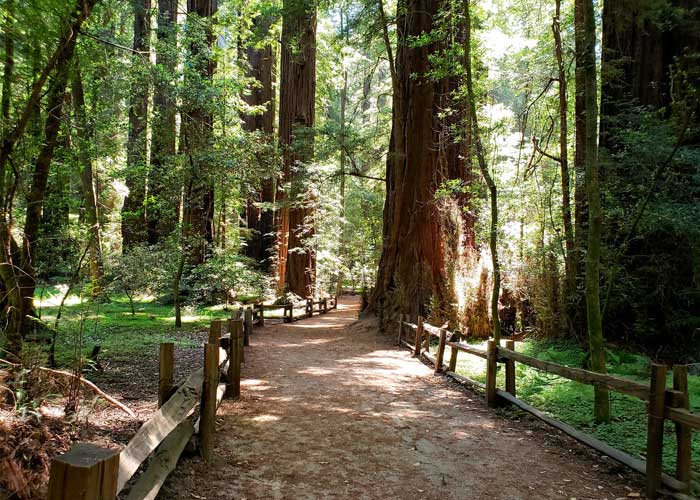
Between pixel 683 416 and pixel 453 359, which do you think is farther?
pixel 453 359

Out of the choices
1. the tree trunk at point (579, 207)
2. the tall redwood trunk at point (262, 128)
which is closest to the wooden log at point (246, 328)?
the tree trunk at point (579, 207)

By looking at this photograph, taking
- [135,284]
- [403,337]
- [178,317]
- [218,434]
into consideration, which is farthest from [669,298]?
[135,284]

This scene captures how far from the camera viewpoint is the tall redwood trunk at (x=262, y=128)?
67.4 feet

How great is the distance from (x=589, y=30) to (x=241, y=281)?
10985mm

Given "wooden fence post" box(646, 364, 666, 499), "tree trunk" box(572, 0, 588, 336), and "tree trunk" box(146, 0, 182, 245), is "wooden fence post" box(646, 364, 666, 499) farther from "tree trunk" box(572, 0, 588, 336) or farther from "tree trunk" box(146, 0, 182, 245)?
"tree trunk" box(146, 0, 182, 245)

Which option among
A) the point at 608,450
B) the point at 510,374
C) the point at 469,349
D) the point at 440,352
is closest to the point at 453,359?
the point at 440,352

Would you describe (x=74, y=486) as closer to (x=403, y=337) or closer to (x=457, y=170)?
(x=403, y=337)

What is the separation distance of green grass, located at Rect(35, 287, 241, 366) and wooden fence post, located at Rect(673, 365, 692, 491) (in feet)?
20.1

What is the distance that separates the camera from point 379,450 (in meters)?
5.18

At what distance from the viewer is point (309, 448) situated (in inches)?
204

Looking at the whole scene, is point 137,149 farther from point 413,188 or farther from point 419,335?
point 419,335

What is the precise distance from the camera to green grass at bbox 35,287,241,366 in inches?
323

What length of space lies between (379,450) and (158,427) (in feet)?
8.24

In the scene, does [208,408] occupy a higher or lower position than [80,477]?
lower
